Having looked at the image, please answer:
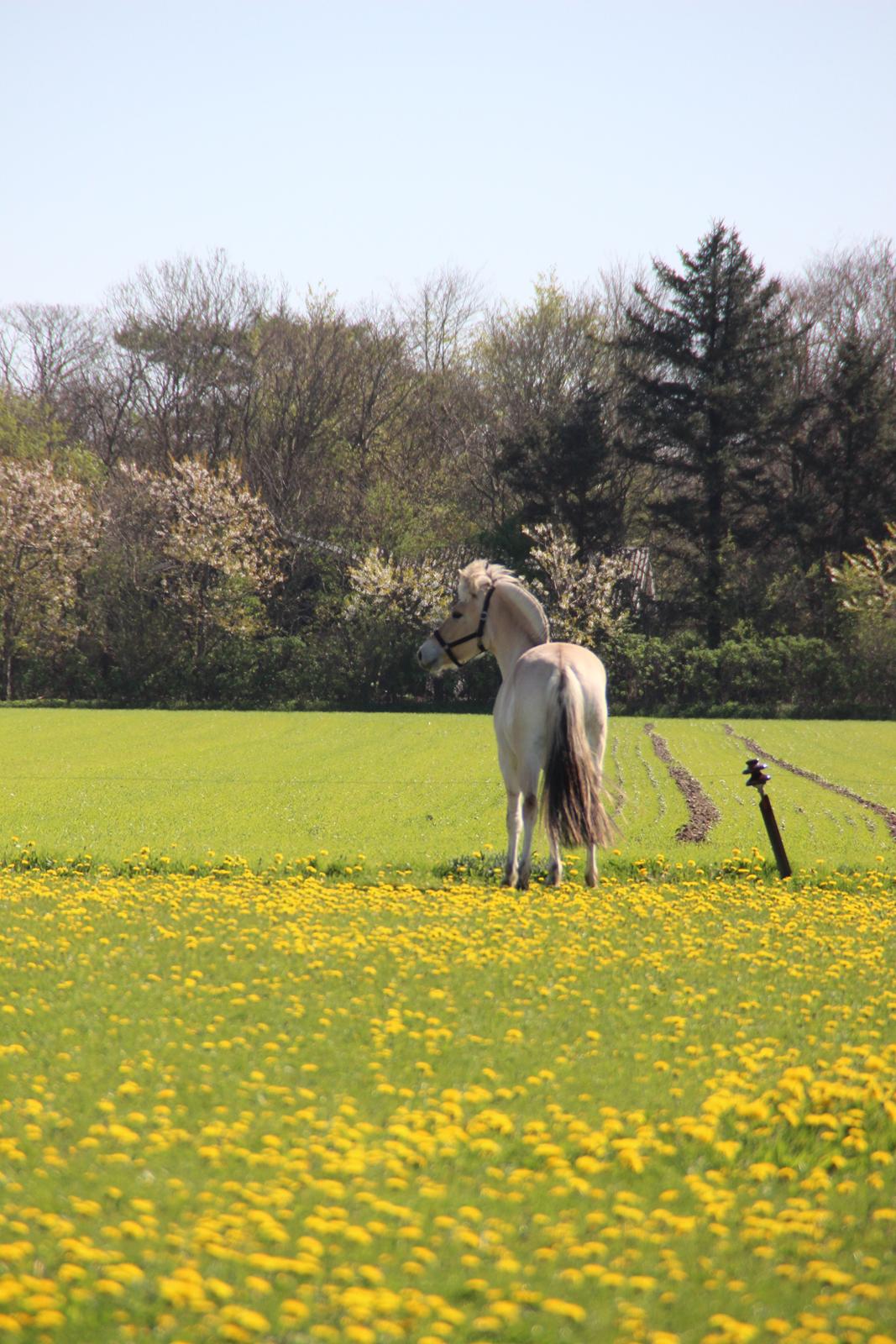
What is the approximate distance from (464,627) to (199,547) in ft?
136

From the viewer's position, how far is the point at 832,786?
2361cm

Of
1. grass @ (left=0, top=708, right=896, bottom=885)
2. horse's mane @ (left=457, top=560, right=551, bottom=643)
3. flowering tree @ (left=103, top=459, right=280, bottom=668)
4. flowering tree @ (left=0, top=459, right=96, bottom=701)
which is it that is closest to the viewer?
horse's mane @ (left=457, top=560, right=551, bottom=643)

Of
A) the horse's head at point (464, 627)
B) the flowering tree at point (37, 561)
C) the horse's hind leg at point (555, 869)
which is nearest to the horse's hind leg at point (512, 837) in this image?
the horse's hind leg at point (555, 869)

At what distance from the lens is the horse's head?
13.7m

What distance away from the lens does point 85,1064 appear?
22.4 feet

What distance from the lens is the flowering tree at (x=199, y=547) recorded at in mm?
53219

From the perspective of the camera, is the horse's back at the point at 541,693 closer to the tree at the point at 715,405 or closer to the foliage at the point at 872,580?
the foliage at the point at 872,580

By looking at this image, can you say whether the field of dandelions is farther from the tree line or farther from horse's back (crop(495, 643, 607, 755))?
the tree line

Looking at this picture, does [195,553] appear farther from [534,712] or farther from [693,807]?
[534,712]

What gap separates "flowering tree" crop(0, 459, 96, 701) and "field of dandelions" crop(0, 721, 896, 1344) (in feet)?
148

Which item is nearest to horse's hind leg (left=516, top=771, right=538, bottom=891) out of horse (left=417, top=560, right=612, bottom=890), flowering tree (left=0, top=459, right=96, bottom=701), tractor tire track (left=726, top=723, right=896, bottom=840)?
horse (left=417, top=560, right=612, bottom=890)

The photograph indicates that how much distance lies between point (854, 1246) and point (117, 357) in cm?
6718

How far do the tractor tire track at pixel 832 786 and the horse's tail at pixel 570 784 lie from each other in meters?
6.81

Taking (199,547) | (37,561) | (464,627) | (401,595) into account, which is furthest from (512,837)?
(37,561)
